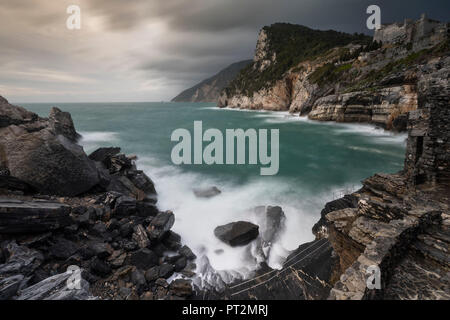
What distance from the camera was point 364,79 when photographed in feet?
119

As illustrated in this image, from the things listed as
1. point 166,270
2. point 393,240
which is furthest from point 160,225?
point 393,240

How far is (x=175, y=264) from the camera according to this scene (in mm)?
6402

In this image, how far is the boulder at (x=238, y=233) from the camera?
7.72 meters

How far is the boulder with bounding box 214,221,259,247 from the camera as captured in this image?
772 centimetres

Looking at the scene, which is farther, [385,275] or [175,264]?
[175,264]

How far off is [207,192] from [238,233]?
183 inches

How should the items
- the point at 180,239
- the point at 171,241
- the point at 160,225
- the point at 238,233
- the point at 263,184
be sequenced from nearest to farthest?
the point at 171,241, the point at 160,225, the point at 238,233, the point at 180,239, the point at 263,184

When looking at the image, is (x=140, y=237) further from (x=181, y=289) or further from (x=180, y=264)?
(x=181, y=289)

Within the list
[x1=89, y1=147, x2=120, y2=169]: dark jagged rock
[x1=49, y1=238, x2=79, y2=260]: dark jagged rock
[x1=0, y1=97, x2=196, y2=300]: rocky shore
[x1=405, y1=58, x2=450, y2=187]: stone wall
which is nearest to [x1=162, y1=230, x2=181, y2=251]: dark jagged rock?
[x1=0, y1=97, x2=196, y2=300]: rocky shore

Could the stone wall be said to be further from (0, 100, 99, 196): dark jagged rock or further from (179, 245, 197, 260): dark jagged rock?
(0, 100, 99, 196): dark jagged rock

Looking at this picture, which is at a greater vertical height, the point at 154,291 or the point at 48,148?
the point at 48,148

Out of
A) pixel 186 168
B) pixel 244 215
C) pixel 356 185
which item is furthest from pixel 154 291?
pixel 356 185

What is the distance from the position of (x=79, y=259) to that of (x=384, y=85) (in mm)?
37970
